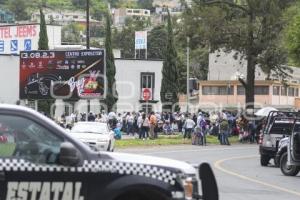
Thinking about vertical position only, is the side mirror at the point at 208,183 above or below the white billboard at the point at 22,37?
below

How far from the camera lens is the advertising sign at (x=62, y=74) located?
127 ft

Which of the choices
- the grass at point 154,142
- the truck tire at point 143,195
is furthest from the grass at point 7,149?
the grass at point 154,142

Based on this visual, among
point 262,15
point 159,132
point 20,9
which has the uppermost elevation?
point 20,9

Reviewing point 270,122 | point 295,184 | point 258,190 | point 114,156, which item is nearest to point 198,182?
point 114,156

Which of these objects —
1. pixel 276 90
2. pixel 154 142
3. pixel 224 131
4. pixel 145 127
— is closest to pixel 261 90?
pixel 276 90

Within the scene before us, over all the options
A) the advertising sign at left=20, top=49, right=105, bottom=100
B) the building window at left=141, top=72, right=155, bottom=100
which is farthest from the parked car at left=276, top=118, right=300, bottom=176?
the building window at left=141, top=72, right=155, bottom=100

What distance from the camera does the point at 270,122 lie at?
2533 centimetres

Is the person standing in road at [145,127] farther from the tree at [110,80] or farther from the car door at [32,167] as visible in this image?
the car door at [32,167]

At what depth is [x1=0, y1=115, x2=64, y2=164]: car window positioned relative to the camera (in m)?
7.57

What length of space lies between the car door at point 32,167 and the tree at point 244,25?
128 ft

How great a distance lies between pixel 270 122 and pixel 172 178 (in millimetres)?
18061

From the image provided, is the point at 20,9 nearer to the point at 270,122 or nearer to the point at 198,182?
the point at 270,122

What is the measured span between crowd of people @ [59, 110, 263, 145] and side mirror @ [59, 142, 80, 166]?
1240 inches

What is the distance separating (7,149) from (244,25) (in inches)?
1580
